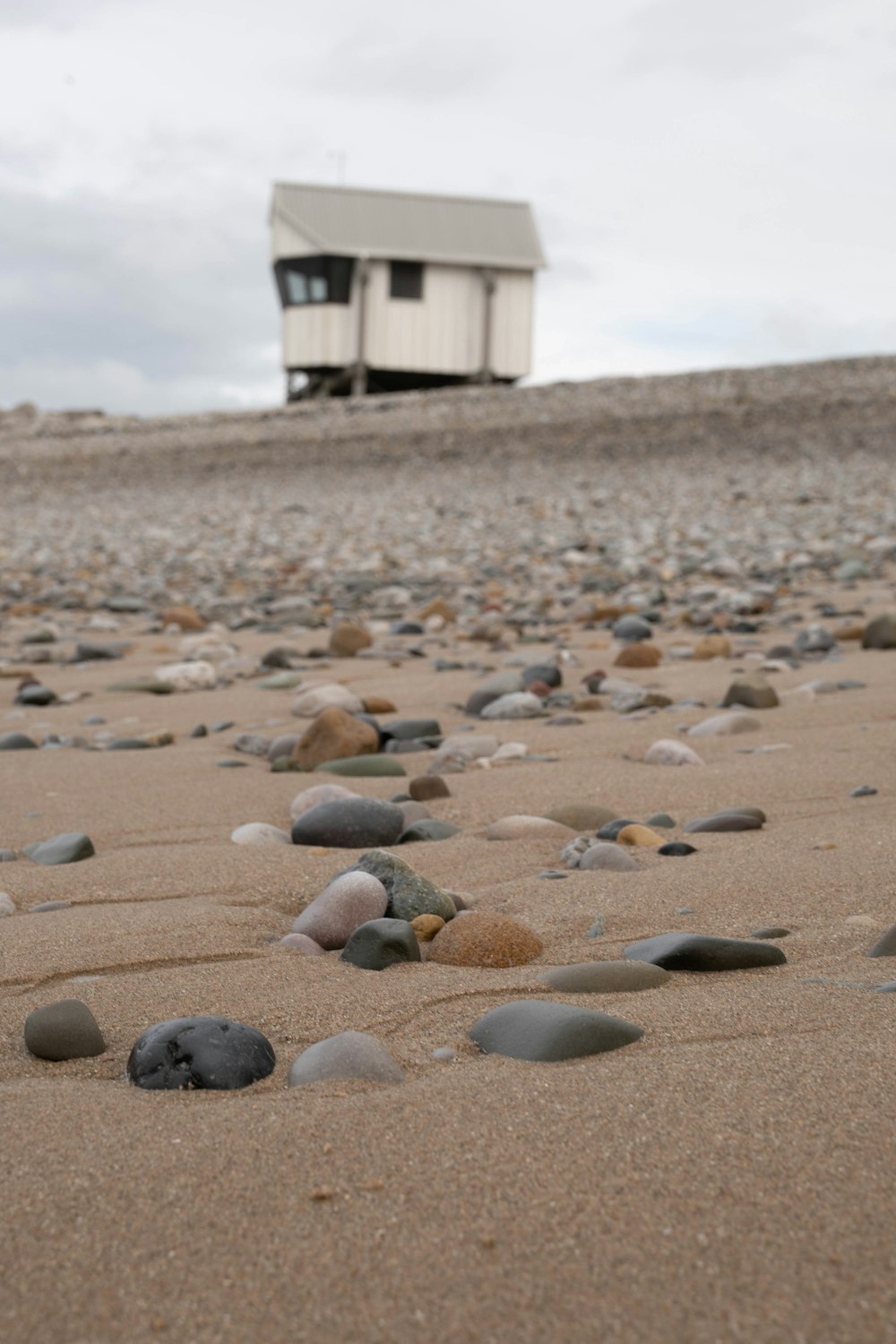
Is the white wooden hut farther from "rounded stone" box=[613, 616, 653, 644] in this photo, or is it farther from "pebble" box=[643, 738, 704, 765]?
"pebble" box=[643, 738, 704, 765]

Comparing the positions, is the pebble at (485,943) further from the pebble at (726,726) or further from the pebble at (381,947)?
the pebble at (726,726)

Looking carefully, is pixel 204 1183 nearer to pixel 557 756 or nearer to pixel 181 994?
pixel 181 994

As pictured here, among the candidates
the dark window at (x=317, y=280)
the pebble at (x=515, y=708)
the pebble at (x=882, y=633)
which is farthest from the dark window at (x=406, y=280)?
the pebble at (x=515, y=708)

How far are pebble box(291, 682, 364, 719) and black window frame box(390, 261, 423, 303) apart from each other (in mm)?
17174

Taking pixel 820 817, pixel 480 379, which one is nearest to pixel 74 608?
pixel 820 817

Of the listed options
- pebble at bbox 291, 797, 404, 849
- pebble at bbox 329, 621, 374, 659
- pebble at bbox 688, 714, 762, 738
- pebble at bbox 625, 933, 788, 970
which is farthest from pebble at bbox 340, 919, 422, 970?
pebble at bbox 329, 621, 374, 659

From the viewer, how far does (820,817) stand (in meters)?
2.38

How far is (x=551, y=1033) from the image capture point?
1.33 m

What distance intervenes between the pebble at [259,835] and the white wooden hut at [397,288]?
1804 cm

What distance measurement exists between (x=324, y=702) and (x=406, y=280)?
1745 centimetres

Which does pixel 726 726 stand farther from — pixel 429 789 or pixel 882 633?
pixel 882 633

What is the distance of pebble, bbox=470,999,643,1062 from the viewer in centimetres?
132

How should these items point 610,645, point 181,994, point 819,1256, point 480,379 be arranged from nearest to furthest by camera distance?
point 819,1256, point 181,994, point 610,645, point 480,379

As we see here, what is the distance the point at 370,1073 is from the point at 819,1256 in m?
0.51
